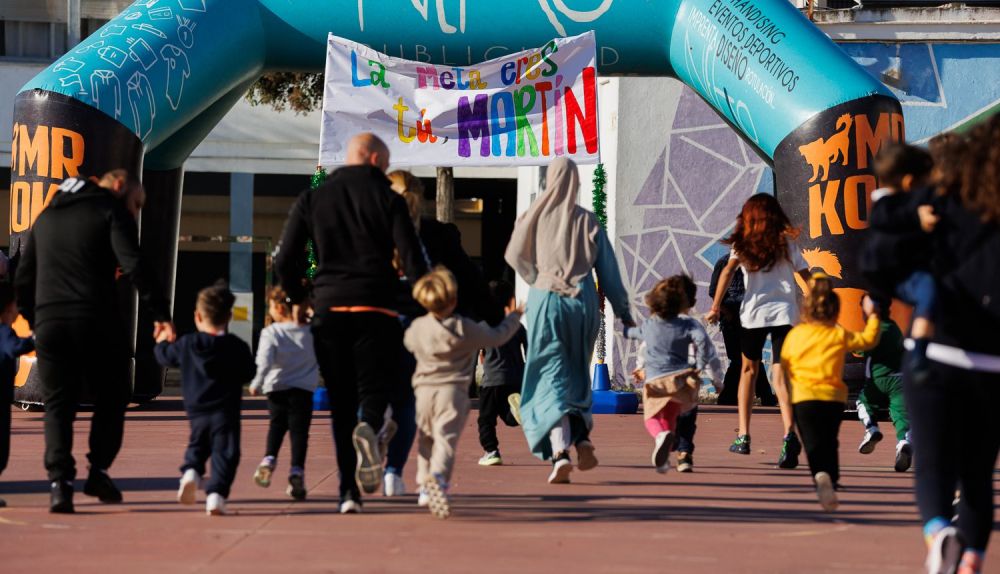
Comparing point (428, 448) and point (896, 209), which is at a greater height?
point (896, 209)

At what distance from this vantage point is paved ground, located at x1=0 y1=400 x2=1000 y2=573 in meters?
6.05

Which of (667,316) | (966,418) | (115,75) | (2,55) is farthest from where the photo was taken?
(2,55)

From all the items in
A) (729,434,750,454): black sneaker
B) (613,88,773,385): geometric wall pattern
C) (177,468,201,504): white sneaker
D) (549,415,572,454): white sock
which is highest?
(613,88,773,385): geometric wall pattern

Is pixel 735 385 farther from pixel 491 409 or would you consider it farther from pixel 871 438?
pixel 491 409

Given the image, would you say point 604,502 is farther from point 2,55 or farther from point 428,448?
point 2,55

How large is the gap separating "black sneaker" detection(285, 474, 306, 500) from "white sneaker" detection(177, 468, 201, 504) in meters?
0.59

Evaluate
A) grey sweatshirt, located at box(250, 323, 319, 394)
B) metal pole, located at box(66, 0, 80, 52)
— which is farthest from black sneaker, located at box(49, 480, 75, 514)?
metal pole, located at box(66, 0, 80, 52)

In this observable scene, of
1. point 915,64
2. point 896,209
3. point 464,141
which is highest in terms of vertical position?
point 915,64

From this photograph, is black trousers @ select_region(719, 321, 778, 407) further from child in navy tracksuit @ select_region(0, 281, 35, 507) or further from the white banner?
child in navy tracksuit @ select_region(0, 281, 35, 507)

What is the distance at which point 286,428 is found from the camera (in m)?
8.59

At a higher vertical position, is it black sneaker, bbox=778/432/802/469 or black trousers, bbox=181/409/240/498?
black trousers, bbox=181/409/240/498

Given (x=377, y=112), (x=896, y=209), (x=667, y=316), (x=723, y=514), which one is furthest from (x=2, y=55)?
(x=896, y=209)

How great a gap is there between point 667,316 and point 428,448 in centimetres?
238

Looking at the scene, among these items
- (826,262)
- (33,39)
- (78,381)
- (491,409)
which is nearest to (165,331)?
(78,381)
